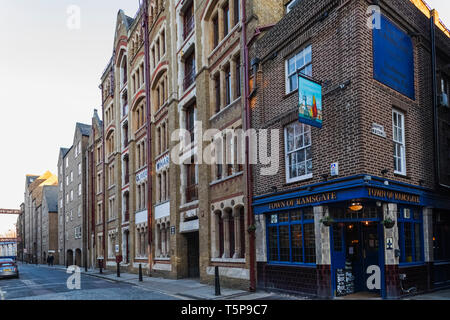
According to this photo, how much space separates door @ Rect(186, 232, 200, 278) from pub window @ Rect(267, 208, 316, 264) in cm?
915

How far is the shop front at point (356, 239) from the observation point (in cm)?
1202

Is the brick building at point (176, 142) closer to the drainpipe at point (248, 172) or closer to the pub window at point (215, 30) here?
the pub window at point (215, 30)

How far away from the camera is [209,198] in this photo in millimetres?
20281

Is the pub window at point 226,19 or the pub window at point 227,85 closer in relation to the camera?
the pub window at point 227,85

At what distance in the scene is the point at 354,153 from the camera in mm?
11805

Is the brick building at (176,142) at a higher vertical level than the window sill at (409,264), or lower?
higher

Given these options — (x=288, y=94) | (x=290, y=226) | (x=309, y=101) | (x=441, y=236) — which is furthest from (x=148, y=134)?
(x=441, y=236)

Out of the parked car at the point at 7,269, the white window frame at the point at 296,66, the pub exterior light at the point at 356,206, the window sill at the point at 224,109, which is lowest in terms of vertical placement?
the parked car at the point at 7,269

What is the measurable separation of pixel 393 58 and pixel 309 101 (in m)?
3.41

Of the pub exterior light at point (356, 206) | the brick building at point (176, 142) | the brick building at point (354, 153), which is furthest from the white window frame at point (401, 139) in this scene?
the brick building at point (176, 142)

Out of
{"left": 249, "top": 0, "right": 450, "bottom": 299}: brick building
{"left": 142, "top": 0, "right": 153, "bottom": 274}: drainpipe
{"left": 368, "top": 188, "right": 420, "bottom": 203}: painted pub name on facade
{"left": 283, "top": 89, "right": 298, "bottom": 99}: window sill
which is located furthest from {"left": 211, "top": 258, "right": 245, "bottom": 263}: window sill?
{"left": 142, "top": 0, "right": 153, "bottom": 274}: drainpipe

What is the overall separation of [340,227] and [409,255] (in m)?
2.28

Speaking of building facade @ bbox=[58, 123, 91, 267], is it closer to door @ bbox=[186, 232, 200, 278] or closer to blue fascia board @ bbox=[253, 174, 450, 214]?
door @ bbox=[186, 232, 200, 278]

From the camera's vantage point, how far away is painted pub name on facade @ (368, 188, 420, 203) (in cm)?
1171
